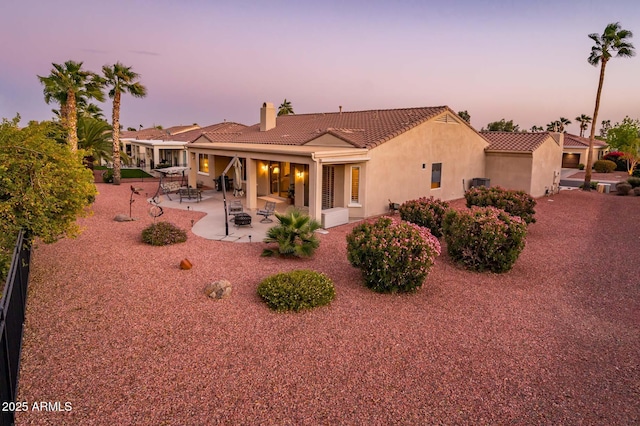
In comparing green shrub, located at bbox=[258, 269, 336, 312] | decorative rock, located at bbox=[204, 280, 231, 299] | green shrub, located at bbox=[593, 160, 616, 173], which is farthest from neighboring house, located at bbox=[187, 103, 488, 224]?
green shrub, located at bbox=[593, 160, 616, 173]

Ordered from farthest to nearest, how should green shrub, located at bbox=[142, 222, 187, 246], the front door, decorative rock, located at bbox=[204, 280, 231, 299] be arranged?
1. the front door
2. green shrub, located at bbox=[142, 222, 187, 246]
3. decorative rock, located at bbox=[204, 280, 231, 299]

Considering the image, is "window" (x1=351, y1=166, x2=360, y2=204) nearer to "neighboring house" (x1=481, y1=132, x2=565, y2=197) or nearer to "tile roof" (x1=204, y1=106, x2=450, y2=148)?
"tile roof" (x1=204, y1=106, x2=450, y2=148)

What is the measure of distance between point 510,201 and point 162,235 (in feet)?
45.3

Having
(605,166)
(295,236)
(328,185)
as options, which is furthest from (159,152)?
(605,166)

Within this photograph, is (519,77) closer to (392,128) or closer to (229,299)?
(392,128)

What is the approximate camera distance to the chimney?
30141 mm

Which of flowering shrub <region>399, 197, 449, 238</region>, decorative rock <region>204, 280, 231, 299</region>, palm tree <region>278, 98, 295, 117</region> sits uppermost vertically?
palm tree <region>278, 98, 295, 117</region>

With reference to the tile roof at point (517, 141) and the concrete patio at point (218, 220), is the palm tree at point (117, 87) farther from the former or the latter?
the tile roof at point (517, 141)

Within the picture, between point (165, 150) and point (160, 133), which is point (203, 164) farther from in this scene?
point (160, 133)

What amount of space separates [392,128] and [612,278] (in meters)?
12.5

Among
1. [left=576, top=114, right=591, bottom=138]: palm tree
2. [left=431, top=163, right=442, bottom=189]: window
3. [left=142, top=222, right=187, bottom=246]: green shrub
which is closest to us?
[left=142, top=222, right=187, bottom=246]: green shrub

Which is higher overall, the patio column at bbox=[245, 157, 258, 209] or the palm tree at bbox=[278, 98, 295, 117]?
the palm tree at bbox=[278, 98, 295, 117]

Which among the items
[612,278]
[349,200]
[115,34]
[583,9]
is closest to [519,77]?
[583,9]

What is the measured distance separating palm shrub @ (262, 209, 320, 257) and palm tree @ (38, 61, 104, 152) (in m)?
19.9
